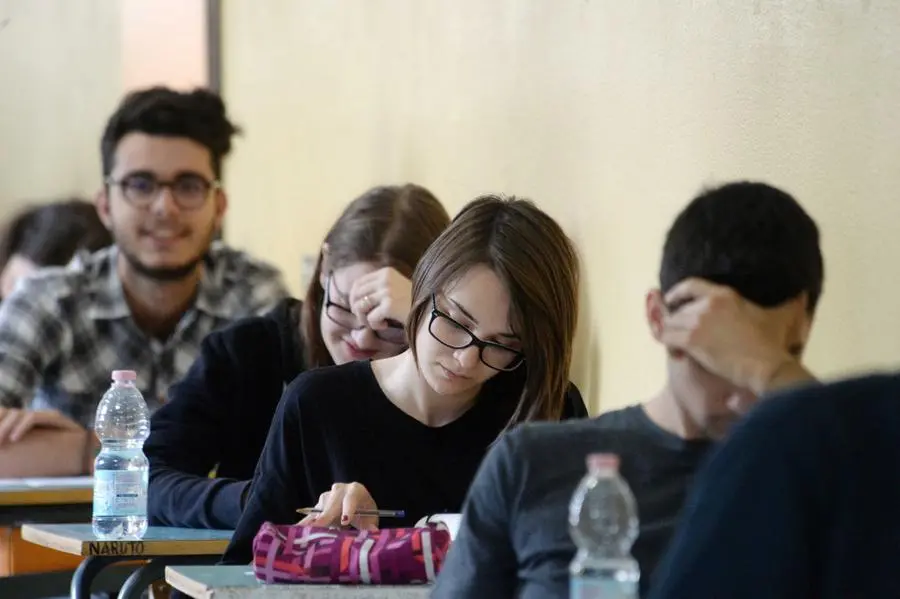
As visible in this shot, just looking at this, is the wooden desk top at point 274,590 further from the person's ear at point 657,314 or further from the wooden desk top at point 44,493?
the wooden desk top at point 44,493

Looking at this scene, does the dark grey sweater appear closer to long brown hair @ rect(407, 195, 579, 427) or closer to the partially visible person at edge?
long brown hair @ rect(407, 195, 579, 427)

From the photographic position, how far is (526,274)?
2484mm

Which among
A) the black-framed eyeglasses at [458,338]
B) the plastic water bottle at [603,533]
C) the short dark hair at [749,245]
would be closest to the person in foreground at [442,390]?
the black-framed eyeglasses at [458,338]

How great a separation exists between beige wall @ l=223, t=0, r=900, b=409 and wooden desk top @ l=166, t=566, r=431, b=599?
0.75 metres

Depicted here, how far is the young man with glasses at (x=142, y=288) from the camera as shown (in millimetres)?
4441

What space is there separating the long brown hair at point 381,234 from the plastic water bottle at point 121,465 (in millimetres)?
423

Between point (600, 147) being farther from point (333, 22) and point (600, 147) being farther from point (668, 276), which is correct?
point (333, 22)

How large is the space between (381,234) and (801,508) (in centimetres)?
196

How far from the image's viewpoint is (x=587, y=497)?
1.56 metres

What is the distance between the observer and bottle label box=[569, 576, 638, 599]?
5.04ft

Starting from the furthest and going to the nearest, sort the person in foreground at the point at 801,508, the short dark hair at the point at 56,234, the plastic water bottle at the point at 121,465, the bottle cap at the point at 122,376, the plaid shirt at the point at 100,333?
the short dark hair at the point at 56,234
the plaid shirt at the point at 100,333
the bottle cap at the point at 122,376
the plastic water bottle at the point at 121,465
the person in foreground at the point at 801,508

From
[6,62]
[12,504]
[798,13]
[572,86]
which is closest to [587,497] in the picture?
[798,13]

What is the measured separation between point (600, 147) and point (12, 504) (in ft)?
5.23

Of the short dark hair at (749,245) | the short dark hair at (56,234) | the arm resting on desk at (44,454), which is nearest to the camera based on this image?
the short dark hair at (749,245)
